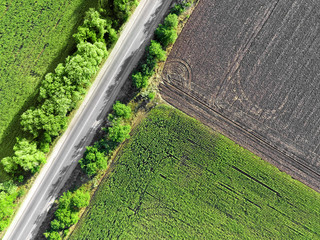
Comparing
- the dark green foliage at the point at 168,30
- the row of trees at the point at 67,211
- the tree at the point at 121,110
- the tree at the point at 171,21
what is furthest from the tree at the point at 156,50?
the row of trees at the point at 67,211

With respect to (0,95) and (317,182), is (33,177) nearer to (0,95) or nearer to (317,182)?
(0,95)

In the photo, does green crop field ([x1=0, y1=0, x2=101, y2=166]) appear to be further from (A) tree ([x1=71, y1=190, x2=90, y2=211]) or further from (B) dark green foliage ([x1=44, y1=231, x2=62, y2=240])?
(B) dark green foliage ([x1=44, y1=231, x2=62, y2=240])

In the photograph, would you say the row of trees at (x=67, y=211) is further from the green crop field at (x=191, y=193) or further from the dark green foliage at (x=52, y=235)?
the green crop field at (x=191, y=193)

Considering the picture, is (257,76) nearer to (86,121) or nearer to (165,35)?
(165,35)

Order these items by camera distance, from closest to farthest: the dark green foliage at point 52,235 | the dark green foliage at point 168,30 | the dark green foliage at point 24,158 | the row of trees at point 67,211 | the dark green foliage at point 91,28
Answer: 1. the dark green foliage at point 91,28
2. the dark green foliage at point 24,158
3. the dark green foliage at point 168,30
4. the row of trees at point 67,211
5. the dark green foliage at point 52,235

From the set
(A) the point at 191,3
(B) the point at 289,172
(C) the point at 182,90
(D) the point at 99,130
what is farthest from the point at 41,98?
(B) the point at 289,172

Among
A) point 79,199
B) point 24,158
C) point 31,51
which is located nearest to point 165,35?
point 31,51
